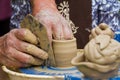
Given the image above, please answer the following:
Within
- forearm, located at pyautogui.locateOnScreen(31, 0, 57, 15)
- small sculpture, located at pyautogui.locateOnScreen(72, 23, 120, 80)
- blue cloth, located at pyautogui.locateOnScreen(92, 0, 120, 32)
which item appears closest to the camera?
small sculpture, located at pyautogui.locateOnScreen(72, 23, 120, 80)

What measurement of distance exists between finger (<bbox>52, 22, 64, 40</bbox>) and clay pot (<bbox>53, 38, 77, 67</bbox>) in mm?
43

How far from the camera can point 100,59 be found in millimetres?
1158

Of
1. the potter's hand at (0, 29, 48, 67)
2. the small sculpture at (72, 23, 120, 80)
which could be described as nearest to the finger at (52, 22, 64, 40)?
the potter's hand at (0, 29, 48, 67)

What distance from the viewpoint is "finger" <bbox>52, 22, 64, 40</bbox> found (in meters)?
1.55

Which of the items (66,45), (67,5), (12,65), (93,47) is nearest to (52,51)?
(66,45)

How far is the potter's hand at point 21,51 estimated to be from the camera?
1475 mm

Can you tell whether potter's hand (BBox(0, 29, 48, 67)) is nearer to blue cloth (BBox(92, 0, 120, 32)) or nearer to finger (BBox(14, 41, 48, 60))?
finger (BBox(14, 41, 48, 60))

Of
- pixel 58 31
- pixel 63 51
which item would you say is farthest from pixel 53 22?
pixel 63 51

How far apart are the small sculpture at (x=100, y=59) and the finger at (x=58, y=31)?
34 cm

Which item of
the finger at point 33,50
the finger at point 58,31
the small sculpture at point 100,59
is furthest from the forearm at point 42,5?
the small sculpture at point 100,59

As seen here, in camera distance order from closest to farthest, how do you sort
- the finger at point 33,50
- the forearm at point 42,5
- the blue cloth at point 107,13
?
the finger at point 33,50 < the forearm at point 42,5 < the blue cloth at point 107,13

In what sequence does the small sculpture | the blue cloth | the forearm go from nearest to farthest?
1. the small sculpture
2. the forearm
3. the blue cloth

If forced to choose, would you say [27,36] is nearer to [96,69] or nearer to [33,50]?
[33,50]

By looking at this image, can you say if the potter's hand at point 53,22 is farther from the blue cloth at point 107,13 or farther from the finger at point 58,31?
the blue cloth at point 107,13
